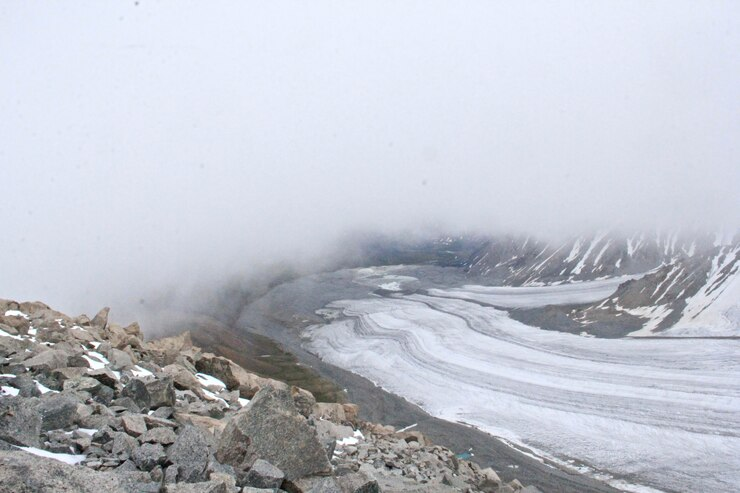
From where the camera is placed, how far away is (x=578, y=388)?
2830 cm

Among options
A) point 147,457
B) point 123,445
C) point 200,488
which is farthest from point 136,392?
point 200,488

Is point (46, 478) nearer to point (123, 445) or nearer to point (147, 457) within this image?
point (147, 457)

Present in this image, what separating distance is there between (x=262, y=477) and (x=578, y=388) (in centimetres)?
2774

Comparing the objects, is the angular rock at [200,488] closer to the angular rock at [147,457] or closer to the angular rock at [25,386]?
the angular rock at [147,457]

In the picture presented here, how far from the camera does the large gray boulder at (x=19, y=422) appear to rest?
13.9 ft

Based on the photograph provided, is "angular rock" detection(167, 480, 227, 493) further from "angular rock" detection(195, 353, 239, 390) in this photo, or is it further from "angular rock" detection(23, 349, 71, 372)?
"angular rock" detection(195, 353, 239, 390)

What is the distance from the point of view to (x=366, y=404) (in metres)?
28.2

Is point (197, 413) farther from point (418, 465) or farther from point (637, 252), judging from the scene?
point (637, 252)

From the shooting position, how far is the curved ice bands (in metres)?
20.1

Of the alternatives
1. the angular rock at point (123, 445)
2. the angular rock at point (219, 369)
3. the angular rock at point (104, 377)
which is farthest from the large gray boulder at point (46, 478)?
the angular rock at point (219, 369)

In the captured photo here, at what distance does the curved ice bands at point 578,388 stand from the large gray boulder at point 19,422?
66.3 ft

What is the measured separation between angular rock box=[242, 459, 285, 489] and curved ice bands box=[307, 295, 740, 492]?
1857 cm

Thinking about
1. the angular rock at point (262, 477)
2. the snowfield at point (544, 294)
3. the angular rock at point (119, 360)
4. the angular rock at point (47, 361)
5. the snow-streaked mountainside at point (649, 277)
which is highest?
the angular rock at point (262, 477)

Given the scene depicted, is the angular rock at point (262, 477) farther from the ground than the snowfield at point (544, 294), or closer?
farther from the ground
